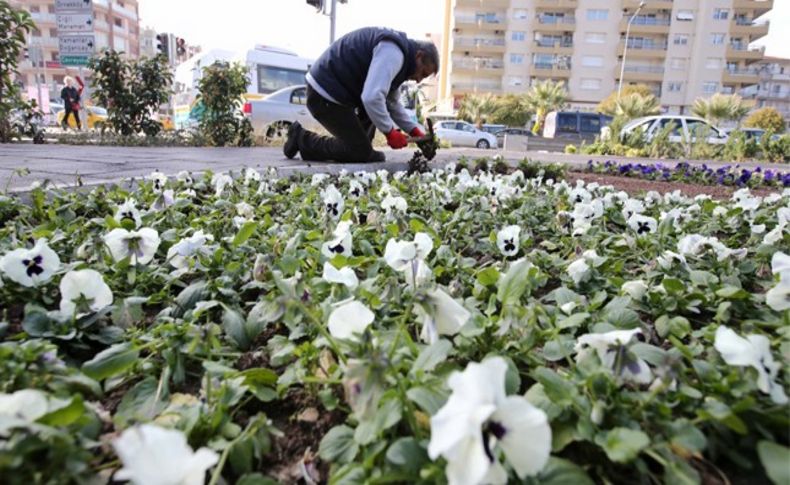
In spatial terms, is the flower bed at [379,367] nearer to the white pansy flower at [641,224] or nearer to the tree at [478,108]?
the white pansy flower at [641,224]

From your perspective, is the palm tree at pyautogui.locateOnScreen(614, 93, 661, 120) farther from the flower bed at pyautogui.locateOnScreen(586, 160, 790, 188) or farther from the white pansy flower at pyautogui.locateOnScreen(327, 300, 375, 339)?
the white pansy flower at pyautogui.locateOnScreen(327, 300, 375, 339)

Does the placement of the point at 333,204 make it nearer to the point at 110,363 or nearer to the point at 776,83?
the point at 110,363

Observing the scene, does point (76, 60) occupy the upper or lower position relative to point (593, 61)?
lower

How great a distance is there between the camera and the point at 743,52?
166 ft

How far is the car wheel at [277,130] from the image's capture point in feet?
44.6

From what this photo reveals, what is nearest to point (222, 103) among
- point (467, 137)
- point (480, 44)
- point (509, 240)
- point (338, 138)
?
point (338, 138)

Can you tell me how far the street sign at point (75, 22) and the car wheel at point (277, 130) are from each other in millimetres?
4424

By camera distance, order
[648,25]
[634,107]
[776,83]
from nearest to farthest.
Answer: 1. [634,107]
2. [648,25]
3. [776,83]

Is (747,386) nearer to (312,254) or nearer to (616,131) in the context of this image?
(312,254)

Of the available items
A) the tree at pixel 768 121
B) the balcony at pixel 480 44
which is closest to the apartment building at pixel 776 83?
the tree at pixel 768 121

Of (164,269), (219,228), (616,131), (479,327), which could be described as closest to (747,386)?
(479,327)

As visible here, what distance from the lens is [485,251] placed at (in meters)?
1.95

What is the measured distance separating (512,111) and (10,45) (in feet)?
133

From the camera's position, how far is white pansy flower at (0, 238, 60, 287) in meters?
1.22
